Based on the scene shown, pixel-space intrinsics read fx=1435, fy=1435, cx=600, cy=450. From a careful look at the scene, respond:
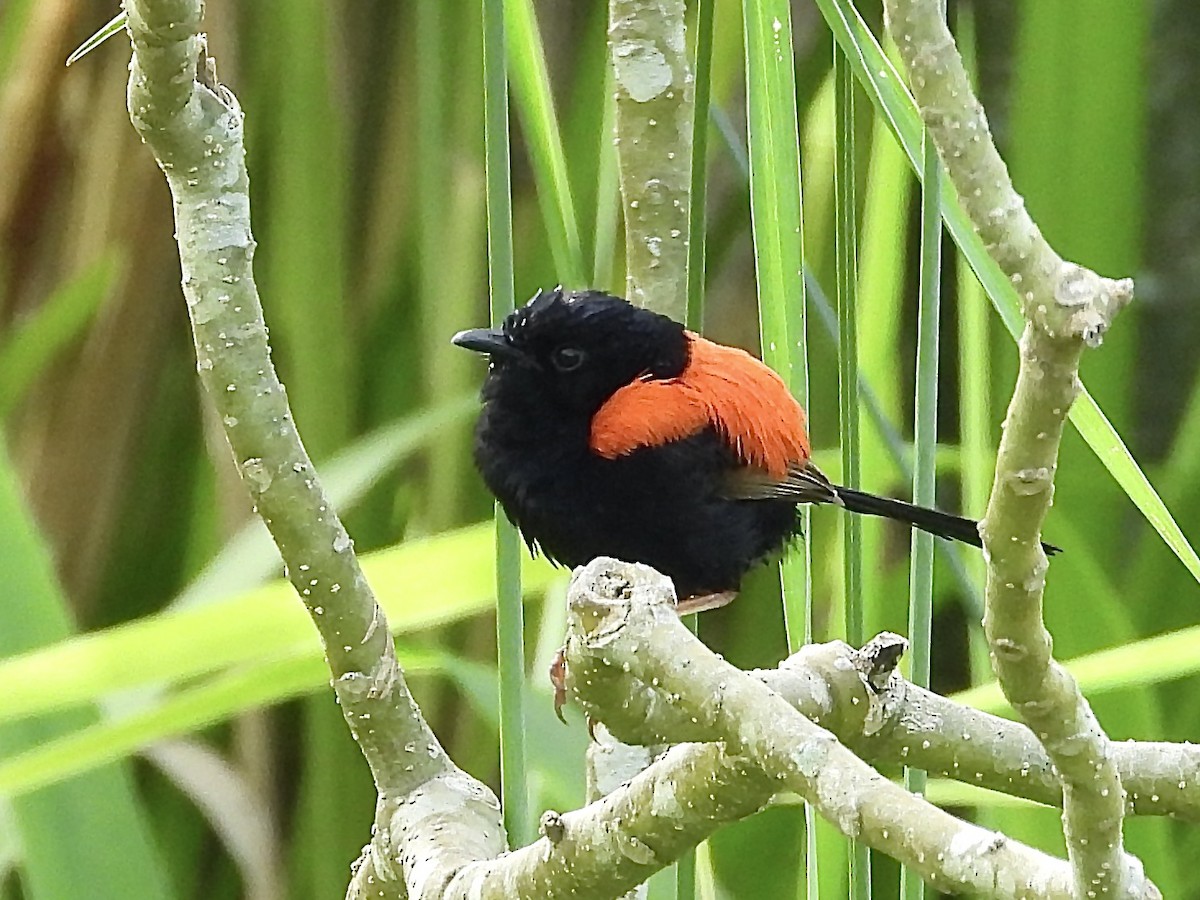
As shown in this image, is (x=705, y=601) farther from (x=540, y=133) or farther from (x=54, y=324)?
(x=54, y=324)

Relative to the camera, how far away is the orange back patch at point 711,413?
0.68m

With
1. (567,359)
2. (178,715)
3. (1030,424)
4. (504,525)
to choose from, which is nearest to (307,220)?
(567,359)

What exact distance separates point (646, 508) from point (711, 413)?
60 mm

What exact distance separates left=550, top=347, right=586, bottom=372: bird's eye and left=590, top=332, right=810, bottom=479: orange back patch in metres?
0.03

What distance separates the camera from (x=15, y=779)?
64cm

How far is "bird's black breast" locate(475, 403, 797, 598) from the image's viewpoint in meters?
0.67

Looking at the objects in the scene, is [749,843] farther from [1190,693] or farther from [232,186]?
[232,186]

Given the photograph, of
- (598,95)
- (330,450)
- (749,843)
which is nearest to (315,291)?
(330,450)

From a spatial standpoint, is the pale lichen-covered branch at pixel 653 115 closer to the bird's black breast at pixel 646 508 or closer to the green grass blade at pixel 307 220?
the bird's black breast at pixel 646 508

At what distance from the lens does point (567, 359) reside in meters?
0.73

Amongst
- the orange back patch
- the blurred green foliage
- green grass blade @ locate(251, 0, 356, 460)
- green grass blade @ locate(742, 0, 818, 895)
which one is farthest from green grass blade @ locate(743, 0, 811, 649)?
green grass blade @ locate(251, 0, 356, 460)

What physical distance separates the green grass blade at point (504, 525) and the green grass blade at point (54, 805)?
34cm

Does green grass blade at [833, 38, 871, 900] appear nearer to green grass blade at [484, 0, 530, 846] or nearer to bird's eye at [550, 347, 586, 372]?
green grass blade at [484, 0, 530, 846]

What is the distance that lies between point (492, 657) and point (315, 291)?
0.29 metres
